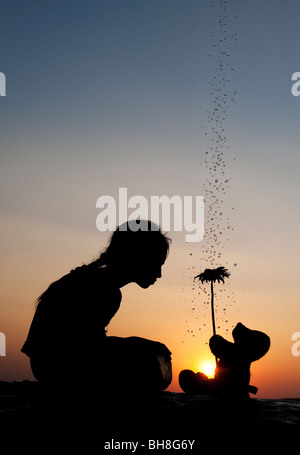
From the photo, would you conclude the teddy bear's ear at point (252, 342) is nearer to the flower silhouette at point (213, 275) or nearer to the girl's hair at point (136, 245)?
the girl's hair at point (136, 245)

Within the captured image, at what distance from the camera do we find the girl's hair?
4523 mm

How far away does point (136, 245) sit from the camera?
454 centimetres

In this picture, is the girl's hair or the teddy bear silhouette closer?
the girl's hair

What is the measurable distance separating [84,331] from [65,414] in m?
0.83

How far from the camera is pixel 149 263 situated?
454cm

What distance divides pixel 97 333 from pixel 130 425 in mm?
1141

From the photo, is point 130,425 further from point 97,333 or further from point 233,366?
point 233,366

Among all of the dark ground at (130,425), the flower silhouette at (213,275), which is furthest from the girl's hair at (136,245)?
the flower silhouette at (213,275)

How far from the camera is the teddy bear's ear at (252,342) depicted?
20.8ft

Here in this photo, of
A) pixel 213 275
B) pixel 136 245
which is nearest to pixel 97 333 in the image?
pixel 136 245

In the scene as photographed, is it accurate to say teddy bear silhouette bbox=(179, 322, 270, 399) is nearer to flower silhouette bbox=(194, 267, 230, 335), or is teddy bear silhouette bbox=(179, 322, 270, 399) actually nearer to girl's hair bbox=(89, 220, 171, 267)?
girl's hair bbox=(89, 220, 171, 267)

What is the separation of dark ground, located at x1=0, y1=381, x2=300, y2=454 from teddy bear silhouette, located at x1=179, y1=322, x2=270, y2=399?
2039 mm

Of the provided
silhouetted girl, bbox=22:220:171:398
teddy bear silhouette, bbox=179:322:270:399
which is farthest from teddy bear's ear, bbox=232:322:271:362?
silhouetted girl, bbox=22:220:171:398
